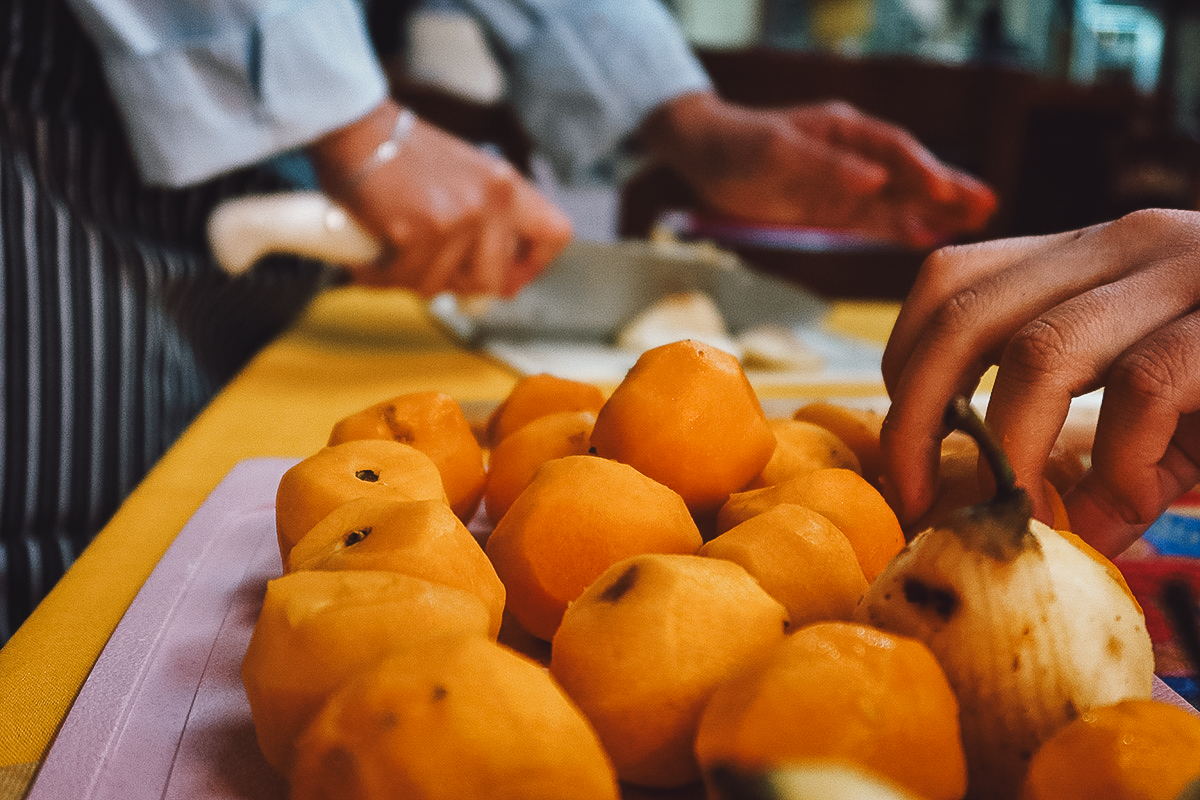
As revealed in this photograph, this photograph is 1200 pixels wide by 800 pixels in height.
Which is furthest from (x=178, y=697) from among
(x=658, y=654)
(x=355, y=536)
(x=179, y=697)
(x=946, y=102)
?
(x=946, y=102)

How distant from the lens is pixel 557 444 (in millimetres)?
507

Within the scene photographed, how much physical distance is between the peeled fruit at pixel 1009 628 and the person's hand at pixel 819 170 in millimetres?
1054

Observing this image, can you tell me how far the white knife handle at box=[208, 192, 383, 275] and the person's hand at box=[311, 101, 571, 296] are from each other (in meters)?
0.03

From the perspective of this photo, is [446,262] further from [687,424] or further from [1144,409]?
[1144,409]

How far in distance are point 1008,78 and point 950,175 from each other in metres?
2.34

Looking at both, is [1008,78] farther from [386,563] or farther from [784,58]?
[386,563]

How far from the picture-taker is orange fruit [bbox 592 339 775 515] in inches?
18.0

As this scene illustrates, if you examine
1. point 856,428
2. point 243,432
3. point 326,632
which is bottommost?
point 243,432

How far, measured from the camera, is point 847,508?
1.38ft

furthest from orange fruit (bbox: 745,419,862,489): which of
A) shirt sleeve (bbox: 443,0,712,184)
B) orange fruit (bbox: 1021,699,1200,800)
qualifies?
shirt sleeve (bbox: 443,0,712,184)

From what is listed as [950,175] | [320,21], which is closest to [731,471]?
[320,21]

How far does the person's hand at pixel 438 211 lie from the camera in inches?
44.2

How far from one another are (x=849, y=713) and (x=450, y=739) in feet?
0.37

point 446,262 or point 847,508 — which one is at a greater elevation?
point 847,508
